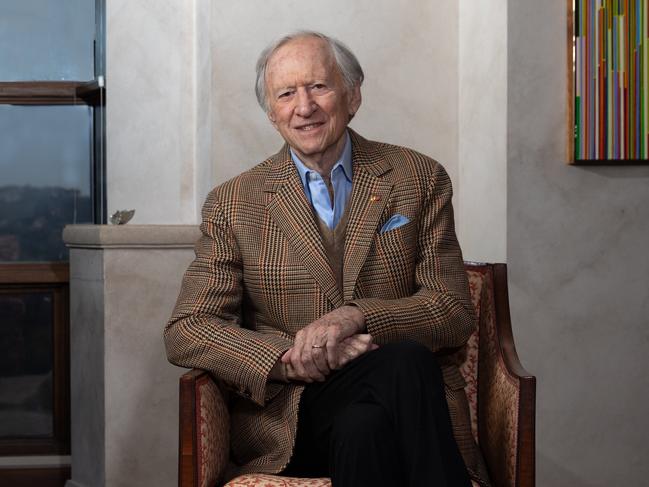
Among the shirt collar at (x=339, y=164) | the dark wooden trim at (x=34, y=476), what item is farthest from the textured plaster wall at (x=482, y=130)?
the dark wooden trim at (x=34, y=476)

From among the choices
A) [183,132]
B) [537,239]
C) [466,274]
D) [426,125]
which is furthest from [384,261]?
[183,132]

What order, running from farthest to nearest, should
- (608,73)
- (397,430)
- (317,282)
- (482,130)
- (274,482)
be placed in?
(482,130) → (608,73) → (317,282) → (274,482) → (397,430)

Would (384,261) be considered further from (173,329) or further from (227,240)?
(173,329)

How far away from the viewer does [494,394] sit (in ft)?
6.89

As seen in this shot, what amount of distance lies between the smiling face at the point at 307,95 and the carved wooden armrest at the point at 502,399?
54cm

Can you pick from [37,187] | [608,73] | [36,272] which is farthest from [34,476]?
[608,73]

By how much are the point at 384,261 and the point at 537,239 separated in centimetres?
100

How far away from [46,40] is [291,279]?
1.85 metres

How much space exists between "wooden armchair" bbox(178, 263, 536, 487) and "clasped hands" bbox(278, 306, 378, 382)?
186 millimetres

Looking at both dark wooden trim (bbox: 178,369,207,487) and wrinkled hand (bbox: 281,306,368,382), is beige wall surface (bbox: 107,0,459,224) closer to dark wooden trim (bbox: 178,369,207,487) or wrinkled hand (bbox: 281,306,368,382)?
wrinkled hand (bbox: 281,306,368,382)

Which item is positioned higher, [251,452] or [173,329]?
[173,329]

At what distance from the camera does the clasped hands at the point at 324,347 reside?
6.26 ft

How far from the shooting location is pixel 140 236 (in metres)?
2.94

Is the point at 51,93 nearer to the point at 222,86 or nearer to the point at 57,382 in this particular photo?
the point at 222,86
